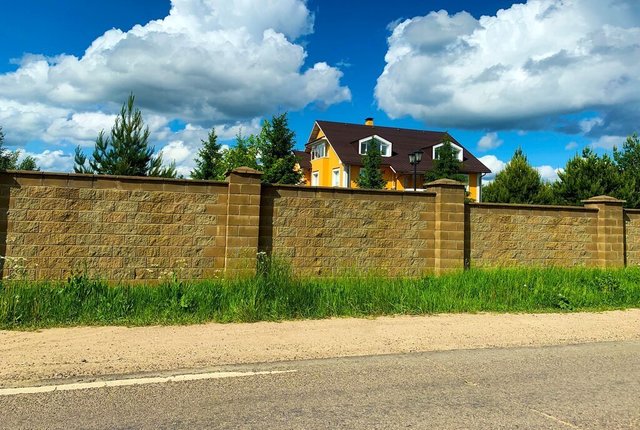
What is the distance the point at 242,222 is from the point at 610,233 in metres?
9.64

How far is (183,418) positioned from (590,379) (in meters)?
3.91

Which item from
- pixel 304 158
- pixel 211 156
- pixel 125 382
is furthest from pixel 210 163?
pixel 125 382

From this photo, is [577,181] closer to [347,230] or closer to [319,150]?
[347,230]

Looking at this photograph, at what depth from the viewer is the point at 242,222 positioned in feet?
33.6

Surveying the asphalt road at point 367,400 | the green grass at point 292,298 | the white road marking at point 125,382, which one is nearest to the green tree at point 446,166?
the green grass at point 292,298

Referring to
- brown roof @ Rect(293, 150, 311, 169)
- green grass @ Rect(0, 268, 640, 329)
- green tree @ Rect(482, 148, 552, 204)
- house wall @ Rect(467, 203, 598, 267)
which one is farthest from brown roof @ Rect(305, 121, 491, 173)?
green grass @ Rect(0, 268, 640, 329)

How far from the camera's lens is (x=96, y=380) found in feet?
16.1

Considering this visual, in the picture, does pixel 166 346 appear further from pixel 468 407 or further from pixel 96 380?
pixel 468 407

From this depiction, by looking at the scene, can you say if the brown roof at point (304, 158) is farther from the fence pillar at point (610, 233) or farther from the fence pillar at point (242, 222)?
the fence pillar at point (242, 222)

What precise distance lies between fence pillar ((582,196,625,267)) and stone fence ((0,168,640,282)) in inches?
1.1

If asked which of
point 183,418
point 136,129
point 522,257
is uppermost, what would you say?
point 136,129

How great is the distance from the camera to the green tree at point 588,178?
2705 cm

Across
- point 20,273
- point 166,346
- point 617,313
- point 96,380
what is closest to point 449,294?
point 617,313

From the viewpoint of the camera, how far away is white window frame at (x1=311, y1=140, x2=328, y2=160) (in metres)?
49.4
